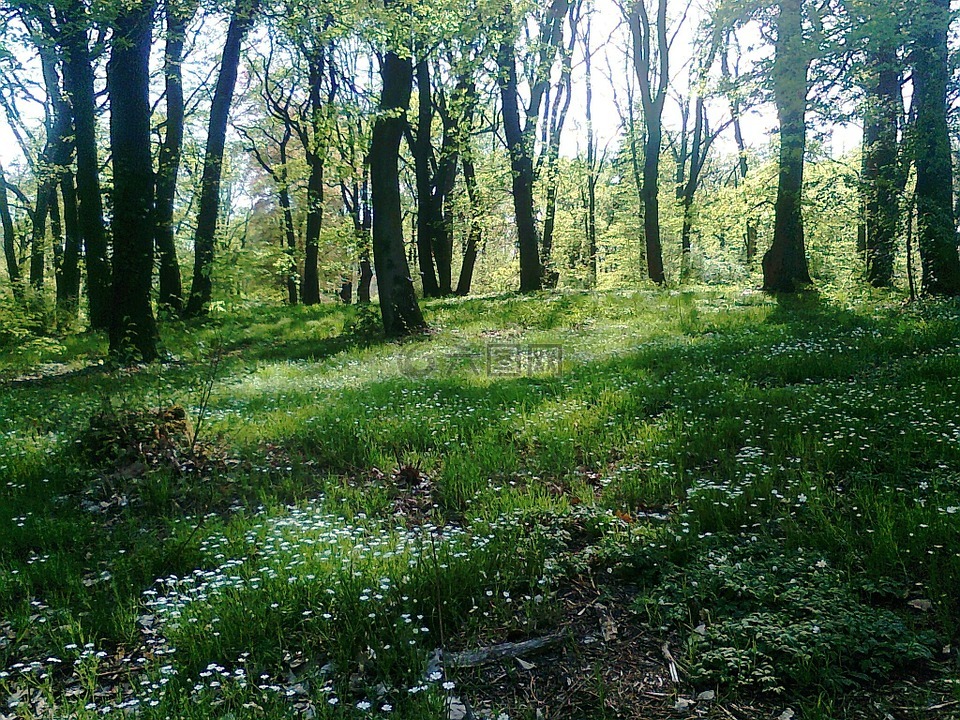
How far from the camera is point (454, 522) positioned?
4.75 meters

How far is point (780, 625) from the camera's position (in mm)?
3086

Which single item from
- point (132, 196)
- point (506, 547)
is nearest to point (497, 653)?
point (506, 547)

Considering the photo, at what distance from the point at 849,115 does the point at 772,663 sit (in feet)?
47.1

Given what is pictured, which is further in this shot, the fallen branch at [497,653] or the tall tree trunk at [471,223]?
the tall tree trunk at [471,223]

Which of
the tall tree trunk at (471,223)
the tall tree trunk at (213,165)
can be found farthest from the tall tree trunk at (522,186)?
the tall tree trunk at (213,165)

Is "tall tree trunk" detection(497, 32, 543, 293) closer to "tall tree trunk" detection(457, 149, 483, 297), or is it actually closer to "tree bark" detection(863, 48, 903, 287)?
"tall tree trunk" detection(457, 149, 483, 297)

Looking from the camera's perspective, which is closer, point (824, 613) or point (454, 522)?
point (824, 613)

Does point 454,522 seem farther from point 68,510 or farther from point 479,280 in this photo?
point 479,280

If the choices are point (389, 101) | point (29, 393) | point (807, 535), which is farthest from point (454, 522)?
point (389, 101)

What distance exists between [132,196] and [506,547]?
10.2m

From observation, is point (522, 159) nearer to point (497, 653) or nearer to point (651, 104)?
point (651, 104)

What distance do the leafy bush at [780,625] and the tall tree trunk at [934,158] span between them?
1080 cm

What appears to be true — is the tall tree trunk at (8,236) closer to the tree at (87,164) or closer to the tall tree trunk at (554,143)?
the tree at (87,164)

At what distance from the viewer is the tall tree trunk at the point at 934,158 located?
1132cm
